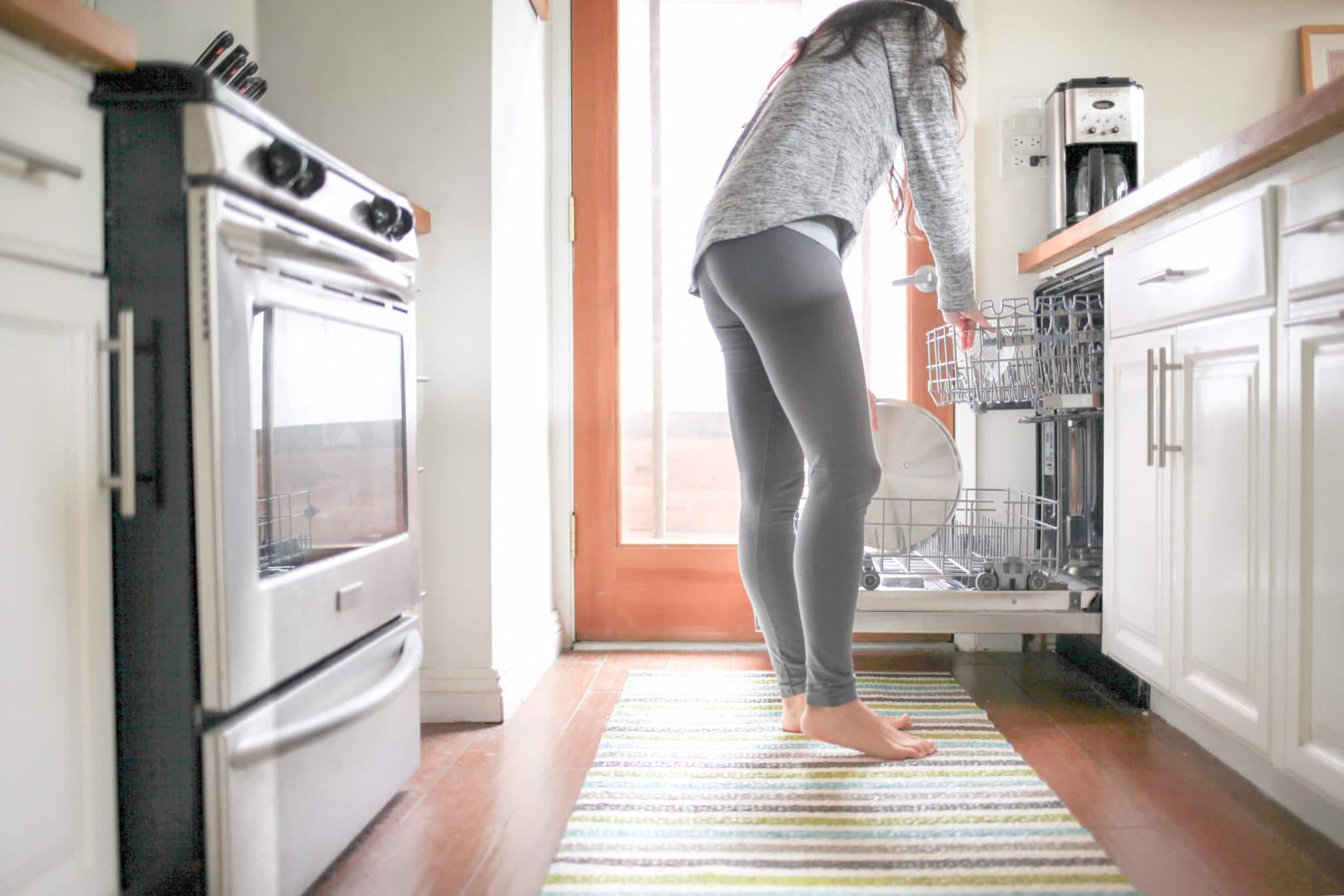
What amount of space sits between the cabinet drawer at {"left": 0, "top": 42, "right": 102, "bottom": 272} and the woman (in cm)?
81

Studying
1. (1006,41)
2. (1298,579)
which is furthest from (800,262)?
(1006,41)

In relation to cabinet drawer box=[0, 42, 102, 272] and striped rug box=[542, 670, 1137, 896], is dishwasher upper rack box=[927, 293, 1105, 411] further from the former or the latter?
cabinet drawer box=[0, 42, 102, 272]

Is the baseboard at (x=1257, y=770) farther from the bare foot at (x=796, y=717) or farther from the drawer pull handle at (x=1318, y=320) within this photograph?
the drawer pull handle at (x=1318, y=320)

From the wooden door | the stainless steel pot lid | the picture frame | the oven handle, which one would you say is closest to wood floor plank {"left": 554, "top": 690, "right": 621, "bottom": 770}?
the wooden door

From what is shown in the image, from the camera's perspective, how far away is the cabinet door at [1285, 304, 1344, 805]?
103 centimetres

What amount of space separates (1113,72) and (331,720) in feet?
7.72

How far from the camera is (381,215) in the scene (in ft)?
3.90

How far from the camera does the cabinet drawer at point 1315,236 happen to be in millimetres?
1032

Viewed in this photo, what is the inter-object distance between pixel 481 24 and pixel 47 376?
46.3 inches

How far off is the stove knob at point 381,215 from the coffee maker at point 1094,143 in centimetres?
161

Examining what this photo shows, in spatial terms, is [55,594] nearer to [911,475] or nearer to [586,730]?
[586,730]

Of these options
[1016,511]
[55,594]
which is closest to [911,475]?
[1016,511]

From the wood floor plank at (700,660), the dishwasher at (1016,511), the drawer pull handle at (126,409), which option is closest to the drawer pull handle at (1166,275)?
the dishwasher at (1016,511)

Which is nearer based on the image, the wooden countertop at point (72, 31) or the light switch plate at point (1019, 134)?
the wooden countertop at point (72, 31)
